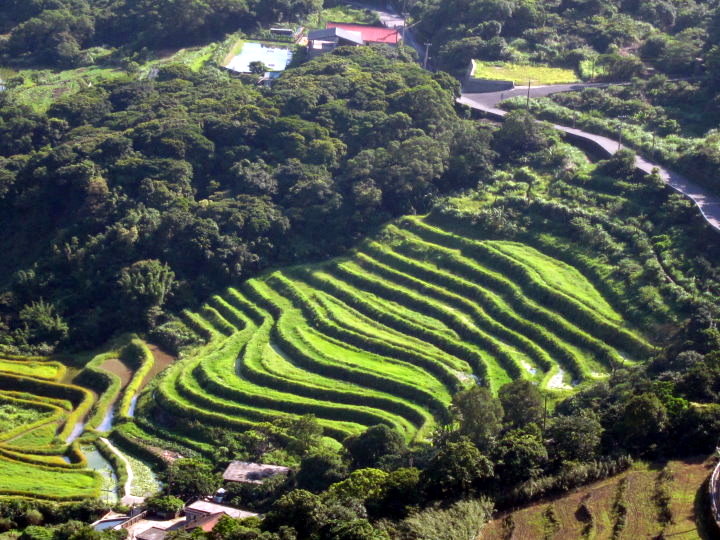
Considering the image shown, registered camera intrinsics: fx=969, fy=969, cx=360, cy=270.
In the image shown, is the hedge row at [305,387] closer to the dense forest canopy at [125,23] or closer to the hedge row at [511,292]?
the hedge row at [511,292]

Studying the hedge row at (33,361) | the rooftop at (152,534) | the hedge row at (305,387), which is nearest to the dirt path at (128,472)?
the rooftop at (152,534)

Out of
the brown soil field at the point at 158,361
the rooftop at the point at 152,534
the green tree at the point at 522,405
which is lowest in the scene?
the brown soil field at the point at 158,361

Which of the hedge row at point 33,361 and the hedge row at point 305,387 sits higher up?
the hedge row at point 305,387

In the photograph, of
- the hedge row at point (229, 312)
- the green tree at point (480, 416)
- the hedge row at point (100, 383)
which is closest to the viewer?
the green tree at point (480, 416)

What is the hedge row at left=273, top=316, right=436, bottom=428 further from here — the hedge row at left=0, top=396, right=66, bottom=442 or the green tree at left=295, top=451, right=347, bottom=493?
the hedge row at left=0, top=396, right=66, bottom=442

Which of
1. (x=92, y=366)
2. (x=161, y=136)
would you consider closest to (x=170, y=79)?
(x=161, y=136)

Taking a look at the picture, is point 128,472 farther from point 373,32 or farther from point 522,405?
point 373,32

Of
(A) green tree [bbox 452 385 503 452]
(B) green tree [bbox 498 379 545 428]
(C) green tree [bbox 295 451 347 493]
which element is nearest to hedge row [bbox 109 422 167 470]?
(C) green tree [bbox 295 451 347 493]
